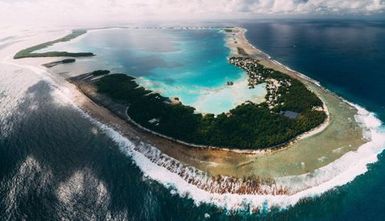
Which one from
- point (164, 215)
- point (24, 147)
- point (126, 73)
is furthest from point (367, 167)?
point (126, 73)

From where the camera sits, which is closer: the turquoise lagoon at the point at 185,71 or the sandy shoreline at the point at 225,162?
the sandy shoreline at the point at 225,162

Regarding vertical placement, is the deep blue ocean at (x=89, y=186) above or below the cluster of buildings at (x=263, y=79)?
above

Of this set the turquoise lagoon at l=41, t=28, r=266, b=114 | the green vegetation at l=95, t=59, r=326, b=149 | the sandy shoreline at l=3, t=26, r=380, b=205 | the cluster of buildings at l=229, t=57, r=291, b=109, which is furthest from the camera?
the turquoise lagoon at l=41, t=28, r=266, b=114

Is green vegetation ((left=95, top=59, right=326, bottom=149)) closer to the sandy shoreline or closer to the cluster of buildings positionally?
the cluster of buildings

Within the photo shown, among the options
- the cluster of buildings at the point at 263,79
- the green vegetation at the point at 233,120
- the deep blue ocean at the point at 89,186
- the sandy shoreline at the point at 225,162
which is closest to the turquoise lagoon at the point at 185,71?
the cluster of buildings at the point at 263,79

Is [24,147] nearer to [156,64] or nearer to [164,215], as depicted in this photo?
[164,215]

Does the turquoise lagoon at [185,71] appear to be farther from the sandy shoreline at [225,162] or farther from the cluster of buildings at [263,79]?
the sandy shoreline at [225,162]

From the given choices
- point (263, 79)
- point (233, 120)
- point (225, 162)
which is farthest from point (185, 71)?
point (225, 162)

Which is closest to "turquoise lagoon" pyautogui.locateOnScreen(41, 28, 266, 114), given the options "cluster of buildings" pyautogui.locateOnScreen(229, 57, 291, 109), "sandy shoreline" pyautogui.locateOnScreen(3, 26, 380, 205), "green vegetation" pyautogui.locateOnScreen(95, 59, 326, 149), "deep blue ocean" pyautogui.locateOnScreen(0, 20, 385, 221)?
"cluster of buildings" pyautogui.locateOnScreen(229, 57, 291, 109)
